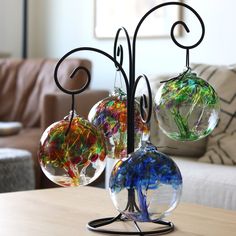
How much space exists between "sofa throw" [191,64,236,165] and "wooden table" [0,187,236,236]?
2.89ft

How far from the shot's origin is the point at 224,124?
8.63 feet

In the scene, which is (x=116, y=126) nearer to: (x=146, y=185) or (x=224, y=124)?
(x=146, y=185)

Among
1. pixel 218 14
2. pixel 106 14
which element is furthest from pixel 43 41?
pixel 218 14

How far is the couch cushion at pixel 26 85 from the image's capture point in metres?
3.68

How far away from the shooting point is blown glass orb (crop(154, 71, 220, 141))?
1421 mm

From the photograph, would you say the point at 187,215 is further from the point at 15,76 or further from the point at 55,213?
the point at 15,76

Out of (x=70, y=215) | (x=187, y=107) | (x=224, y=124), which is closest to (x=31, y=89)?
(x=224, y=124)

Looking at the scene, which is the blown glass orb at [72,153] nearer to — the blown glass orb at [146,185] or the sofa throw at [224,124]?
the blown glass orb at [146,185]

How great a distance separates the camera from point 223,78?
106 inches

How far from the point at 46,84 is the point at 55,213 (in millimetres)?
2188

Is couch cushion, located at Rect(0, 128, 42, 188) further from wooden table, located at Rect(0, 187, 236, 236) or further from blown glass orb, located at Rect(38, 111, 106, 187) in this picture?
blown glass orb, located at Rect(38, 111, 106, 187)

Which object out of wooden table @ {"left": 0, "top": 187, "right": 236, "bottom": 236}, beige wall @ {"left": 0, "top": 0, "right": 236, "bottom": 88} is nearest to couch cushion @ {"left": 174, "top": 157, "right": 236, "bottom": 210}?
wooden table @ {"left": 0, "top": 187, "right": 236, "bottom": 236}

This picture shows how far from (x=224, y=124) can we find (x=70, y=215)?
49.0 inches

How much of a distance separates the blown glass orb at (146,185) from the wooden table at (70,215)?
0.14 metres
